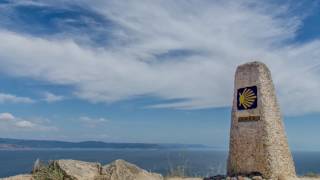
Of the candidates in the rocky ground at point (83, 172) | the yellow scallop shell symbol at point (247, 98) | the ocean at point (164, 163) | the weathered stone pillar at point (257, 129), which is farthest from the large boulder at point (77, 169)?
the yellow scallop shell symbol at point (247, 98)

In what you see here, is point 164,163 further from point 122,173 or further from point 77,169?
point 77,169

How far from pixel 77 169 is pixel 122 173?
1.29m

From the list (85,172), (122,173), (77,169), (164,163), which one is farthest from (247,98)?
(164,163)

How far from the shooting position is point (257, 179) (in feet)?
42.8

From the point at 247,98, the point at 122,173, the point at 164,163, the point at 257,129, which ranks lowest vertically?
the point at 164,163

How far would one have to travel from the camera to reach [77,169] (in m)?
11.3

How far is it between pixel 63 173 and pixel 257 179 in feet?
20.5

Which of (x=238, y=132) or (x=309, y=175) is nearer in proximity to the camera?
(x=238, y=132)

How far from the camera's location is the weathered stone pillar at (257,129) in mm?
13438

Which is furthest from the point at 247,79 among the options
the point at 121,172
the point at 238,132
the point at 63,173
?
the point at 63,173

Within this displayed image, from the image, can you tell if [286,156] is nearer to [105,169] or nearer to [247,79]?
[247,79]

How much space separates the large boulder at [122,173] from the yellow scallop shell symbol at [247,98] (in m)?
4.34

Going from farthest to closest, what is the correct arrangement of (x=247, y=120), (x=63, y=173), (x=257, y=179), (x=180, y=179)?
(x=180, y=179) → (x=247, y=120) → (x=257, y=179) → (x=63, y=173)

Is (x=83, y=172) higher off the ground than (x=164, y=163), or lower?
higher
